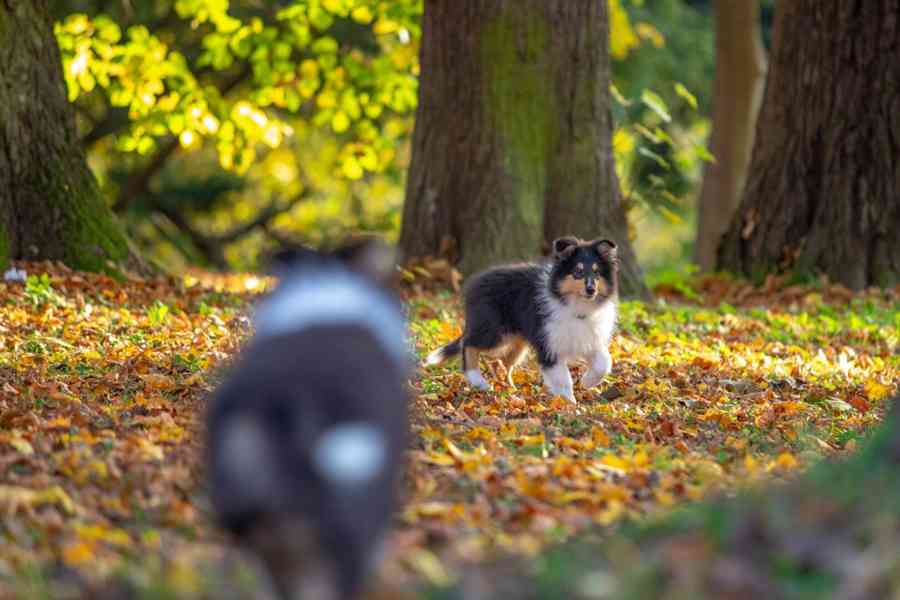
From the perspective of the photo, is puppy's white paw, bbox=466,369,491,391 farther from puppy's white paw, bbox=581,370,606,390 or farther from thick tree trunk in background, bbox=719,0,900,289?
thick tree trunk in background, bbox=719,0,900,289

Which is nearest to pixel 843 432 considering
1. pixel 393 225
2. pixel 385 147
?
pixel 385 147

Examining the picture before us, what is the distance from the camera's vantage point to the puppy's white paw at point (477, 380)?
28.9 feet

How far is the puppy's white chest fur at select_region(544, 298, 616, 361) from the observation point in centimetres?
848

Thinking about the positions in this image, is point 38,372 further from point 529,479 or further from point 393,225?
point 393,225

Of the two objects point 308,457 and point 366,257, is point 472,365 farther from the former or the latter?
point 308,457

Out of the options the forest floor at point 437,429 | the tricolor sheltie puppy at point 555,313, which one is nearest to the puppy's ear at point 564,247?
the tricolor sheltie puppy at point 555,313

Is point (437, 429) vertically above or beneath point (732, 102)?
beneath

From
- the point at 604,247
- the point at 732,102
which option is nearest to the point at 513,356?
the point at 604,247

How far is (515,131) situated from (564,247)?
4.35 metres

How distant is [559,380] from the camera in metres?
8.48

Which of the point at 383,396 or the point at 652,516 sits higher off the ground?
the point at 383,396

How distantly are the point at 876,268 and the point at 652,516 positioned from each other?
33.9 feet

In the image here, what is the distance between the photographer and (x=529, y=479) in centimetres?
590

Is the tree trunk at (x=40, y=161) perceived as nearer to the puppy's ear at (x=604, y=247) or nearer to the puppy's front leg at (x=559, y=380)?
the puppy's front leg at (x=559, y=380)
